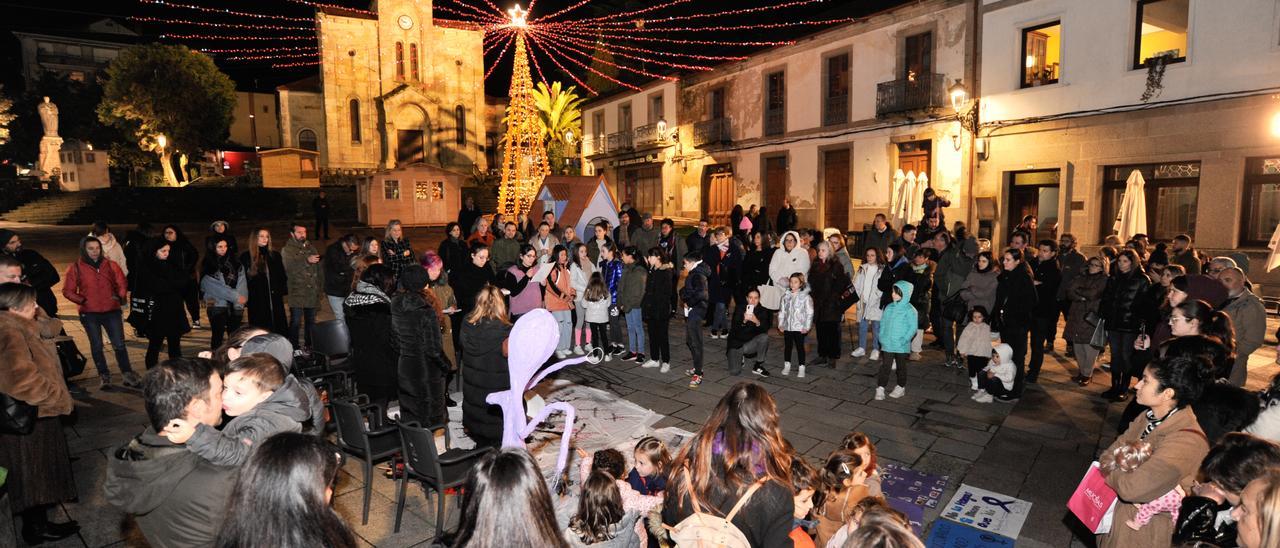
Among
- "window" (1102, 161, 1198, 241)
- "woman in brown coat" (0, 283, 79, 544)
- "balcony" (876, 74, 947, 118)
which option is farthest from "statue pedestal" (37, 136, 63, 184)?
"window" (1102, 161, 1198, 241)

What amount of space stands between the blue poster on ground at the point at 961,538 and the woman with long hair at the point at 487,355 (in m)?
3.24

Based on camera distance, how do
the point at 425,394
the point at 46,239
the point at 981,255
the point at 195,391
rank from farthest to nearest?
the point at 46,239 < the point at 981,255 < the point at 425,394 < the point at 195,391

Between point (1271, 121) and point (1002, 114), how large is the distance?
516 cm

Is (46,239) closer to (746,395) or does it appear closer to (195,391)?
(195,391)

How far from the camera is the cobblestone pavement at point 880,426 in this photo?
482 centimetres

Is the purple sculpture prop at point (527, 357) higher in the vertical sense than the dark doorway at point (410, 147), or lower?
lower

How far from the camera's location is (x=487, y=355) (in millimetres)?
4895

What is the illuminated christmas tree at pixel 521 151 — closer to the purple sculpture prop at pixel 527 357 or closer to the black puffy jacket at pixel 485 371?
the black puffy jacket at pixel 485 371

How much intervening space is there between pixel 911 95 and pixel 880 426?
1438cm

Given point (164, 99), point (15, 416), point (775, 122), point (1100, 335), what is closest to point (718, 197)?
point (775, 122)

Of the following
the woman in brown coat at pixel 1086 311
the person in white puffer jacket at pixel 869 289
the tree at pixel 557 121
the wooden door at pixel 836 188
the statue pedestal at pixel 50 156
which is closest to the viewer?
the woman in brown coat at pixel 1086 311

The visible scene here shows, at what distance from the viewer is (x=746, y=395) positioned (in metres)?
2.90

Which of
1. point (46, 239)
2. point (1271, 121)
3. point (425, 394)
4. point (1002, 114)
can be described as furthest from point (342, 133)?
point (1271, 121)

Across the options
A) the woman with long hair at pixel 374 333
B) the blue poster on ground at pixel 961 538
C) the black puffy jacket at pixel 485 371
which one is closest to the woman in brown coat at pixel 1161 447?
the blue poster on ground at pixel 961 538
